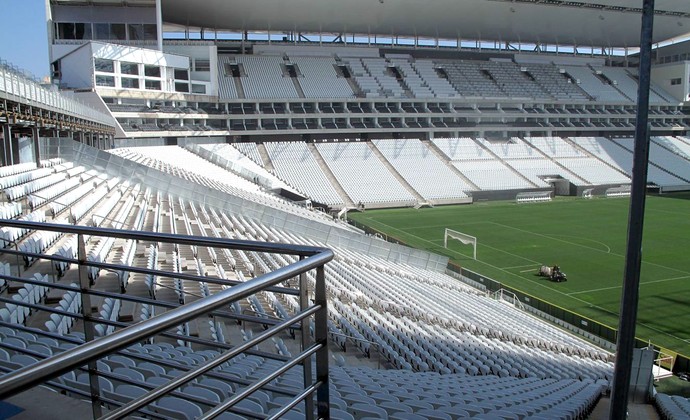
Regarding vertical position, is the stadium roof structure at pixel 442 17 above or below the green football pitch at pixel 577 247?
above

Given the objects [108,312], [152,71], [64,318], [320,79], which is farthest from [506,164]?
[64,318]

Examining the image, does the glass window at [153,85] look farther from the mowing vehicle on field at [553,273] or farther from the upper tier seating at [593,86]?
the upper tier seating at [593,86]

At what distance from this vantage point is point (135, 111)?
129ft

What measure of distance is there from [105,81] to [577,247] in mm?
30199

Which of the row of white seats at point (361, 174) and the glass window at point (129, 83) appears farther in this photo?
the row of white seats at point (361, 174)

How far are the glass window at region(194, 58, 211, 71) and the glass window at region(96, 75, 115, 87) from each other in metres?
9.53

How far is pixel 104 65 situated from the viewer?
35969mm

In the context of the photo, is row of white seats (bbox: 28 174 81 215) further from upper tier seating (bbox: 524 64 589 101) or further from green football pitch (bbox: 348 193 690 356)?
upper tier seating (bbox: 524 64 589 101)

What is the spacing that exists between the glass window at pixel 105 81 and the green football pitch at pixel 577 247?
17.9 metres

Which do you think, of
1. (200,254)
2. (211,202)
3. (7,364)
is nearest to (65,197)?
(200,254)

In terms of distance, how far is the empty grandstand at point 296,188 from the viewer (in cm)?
244

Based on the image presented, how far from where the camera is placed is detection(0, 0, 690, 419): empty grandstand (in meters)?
2.44

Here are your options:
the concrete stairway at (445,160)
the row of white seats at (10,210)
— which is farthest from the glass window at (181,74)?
the row of white seats at (10,210)

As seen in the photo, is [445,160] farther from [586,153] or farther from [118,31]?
[118,31]
